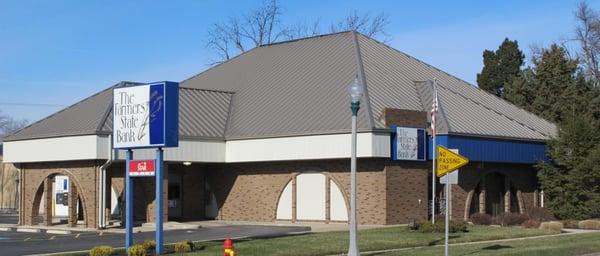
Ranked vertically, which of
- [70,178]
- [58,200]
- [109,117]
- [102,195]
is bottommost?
Answer: [58,200]

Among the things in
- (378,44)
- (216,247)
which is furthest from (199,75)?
(216,247)

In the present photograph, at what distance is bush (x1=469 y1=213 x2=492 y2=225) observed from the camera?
120ft

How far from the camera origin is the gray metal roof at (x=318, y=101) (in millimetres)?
38344

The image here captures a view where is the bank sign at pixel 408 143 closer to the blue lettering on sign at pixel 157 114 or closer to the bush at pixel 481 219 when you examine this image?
the bush at pixel 481 219

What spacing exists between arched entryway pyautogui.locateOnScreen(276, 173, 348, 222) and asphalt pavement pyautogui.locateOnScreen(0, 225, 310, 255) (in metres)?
3.64

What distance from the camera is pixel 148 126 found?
73.2ft

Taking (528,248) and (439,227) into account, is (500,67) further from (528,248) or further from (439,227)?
(528,248)

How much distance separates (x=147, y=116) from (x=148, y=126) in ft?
0.93

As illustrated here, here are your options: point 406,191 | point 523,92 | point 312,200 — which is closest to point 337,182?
point 312,200

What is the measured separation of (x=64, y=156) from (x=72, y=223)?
10.1 feet

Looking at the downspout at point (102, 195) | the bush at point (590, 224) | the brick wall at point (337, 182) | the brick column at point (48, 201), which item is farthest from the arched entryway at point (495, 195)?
the brick column at point (48, 201)

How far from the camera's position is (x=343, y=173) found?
37.4m

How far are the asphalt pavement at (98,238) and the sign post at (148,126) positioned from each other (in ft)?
13.3

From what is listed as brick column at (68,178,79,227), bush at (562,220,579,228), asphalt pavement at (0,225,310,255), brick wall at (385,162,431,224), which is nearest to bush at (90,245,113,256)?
asphalt pavement at (0,225,310,255)
